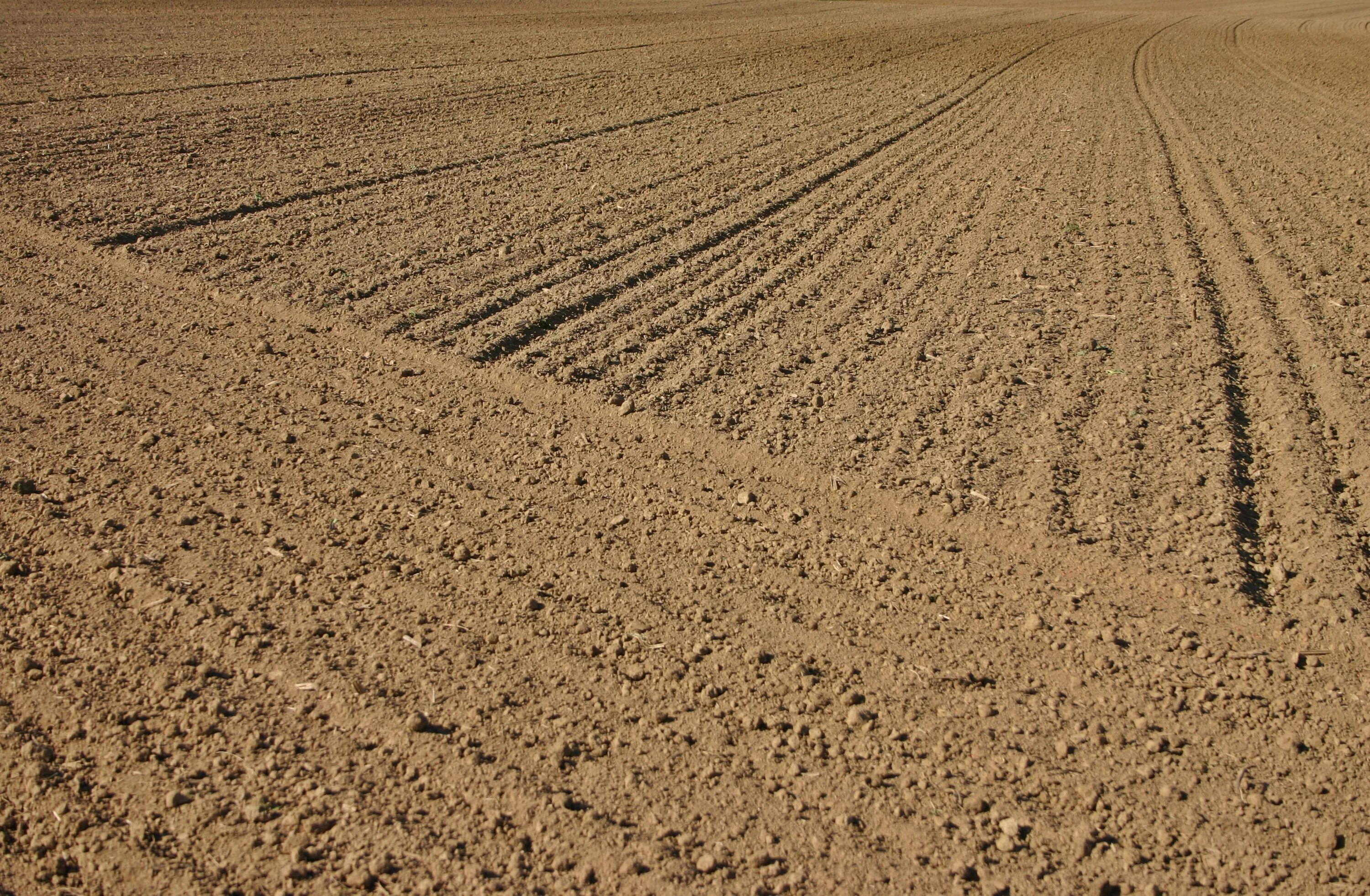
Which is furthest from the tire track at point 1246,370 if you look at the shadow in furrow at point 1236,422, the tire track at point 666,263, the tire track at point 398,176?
the tire track at point 398,176

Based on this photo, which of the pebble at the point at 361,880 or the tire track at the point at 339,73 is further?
the tire track at the point at 339,73

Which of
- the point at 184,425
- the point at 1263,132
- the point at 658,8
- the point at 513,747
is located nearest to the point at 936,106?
the point at 1263,132

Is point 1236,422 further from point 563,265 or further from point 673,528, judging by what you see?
point 563,265

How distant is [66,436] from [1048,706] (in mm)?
5332

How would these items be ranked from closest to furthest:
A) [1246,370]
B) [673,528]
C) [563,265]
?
1. [673,528]
2. [1246,370]
3. [563,265]

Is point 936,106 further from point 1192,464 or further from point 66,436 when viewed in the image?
point 66,436

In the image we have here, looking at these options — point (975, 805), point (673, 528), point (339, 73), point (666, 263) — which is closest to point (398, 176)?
point (666, 263)

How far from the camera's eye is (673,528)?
502cm

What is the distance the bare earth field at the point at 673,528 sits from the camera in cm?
338

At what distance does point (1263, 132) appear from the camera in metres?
14.2

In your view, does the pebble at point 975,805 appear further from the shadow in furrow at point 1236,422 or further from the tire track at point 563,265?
the tire track at point 563,265

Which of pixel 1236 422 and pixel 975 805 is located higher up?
pixel 1236 422

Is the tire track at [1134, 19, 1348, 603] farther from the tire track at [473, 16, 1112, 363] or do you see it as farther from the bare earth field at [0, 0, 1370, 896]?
the tire track at [473, 16, 1112, 363]

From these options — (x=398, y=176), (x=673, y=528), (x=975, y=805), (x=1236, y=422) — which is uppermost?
(x=398, y=176)
